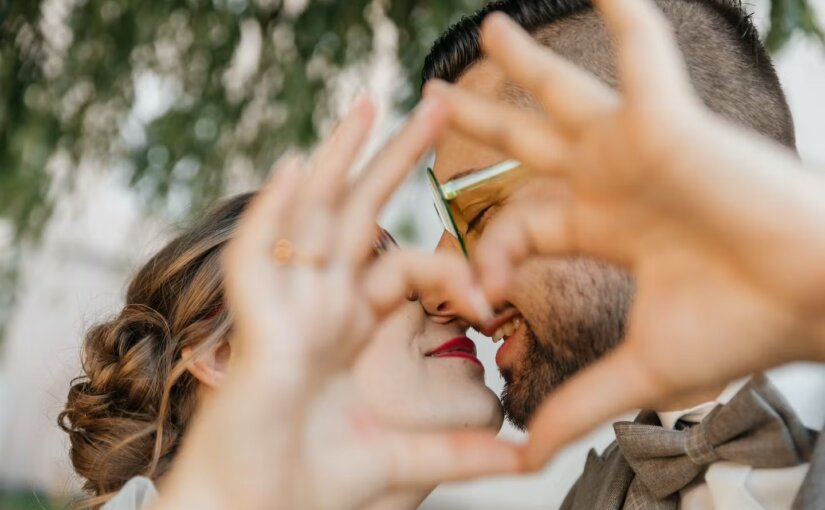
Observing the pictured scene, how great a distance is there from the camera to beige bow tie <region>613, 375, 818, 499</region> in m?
1.30

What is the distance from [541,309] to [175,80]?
2.08 m

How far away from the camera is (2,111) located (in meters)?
2.82

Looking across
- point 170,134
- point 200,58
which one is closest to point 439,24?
point 200,58

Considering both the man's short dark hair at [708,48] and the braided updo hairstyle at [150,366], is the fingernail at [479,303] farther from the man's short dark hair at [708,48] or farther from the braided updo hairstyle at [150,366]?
the man's short dark hair at [708,48]

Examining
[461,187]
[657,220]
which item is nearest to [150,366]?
[461,187]

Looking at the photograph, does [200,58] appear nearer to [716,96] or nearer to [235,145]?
[235,145]

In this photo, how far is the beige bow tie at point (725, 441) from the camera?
4.28 ft

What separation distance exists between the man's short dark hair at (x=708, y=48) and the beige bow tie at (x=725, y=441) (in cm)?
65

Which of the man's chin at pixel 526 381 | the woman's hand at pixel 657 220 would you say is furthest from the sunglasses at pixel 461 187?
the woman's hand at pixel 657 220

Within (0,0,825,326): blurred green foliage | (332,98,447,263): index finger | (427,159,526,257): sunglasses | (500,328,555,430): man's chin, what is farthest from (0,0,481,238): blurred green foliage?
(332,98,447,263): index finger

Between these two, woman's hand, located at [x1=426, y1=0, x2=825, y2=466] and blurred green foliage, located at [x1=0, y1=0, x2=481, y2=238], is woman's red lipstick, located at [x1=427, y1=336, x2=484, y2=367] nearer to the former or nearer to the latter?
woman's hand, located at [x1=426, y1=0, x2=825, y2=466]

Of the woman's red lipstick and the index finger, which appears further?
the woman's red lipstick

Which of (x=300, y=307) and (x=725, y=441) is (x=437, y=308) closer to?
(x=725, y=441)

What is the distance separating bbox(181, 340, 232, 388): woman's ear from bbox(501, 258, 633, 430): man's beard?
1.90ft
